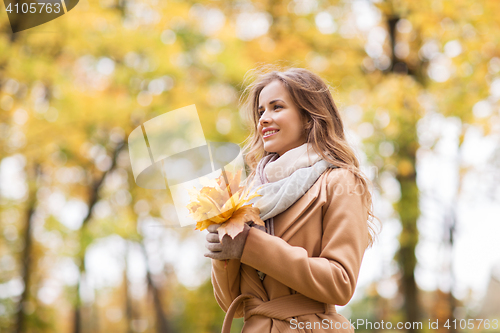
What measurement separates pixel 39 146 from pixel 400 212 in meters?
4.78

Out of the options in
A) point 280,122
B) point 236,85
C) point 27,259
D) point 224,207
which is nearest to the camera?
point 224,207

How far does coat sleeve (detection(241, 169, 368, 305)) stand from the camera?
1.46 m

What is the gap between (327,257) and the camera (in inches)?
60.4

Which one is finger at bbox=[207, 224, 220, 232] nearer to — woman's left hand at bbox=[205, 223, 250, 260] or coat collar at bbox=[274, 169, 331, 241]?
woman's left hand at bbox=[205, 223, 250, 260]

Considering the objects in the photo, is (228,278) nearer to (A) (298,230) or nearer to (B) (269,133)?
(A) (298,230)

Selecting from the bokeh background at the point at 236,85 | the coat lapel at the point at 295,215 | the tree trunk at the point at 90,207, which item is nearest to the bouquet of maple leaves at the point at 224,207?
the coat lapel at the point at 295,215

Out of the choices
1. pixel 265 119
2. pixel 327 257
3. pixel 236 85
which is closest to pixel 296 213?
pixel 327 257

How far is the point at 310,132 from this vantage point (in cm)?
180

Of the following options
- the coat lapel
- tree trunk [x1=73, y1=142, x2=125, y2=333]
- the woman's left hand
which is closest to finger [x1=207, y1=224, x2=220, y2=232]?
the woman's left hand

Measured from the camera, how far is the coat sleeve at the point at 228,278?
163cm

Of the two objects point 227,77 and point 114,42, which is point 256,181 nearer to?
point 227,77

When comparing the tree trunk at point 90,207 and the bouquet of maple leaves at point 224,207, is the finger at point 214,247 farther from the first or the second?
the tree trunk at point 90,207

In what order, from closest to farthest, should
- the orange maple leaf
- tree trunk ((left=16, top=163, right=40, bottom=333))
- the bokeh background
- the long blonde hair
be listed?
the orange maple leaf < the long blonde hair < the bokeh background < tree trunk ((left=16, top=163, right=40, bottom=333))

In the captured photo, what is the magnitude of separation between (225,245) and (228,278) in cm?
23
